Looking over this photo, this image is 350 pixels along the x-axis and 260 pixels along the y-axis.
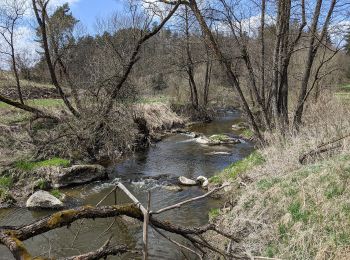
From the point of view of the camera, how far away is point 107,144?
15883mm

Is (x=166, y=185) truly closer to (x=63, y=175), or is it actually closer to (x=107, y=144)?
(x=63, y=175)

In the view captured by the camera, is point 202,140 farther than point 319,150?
Yes

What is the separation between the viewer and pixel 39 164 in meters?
12.9

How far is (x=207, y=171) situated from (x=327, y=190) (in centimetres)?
804

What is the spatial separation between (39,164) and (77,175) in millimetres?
1370

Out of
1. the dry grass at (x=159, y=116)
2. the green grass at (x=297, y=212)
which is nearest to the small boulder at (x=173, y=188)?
the green grass at (x=297, y=212)

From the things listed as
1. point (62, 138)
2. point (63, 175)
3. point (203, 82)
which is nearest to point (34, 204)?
point (63, 175)

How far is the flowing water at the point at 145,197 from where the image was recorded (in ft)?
24.6

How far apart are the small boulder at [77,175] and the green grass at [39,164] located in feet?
1.69

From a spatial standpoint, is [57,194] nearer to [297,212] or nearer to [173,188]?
[173,188]

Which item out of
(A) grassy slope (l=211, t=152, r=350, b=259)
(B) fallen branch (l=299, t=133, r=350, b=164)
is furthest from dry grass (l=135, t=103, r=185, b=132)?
(A) grassy slope (l=211, t=152, r=350, b=259)

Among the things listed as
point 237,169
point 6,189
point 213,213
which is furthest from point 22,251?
point 237,169

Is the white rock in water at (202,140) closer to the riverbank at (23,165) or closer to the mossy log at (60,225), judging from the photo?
the riverbank at (23,165)

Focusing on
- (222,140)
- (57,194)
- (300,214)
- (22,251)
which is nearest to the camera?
(22,251)
